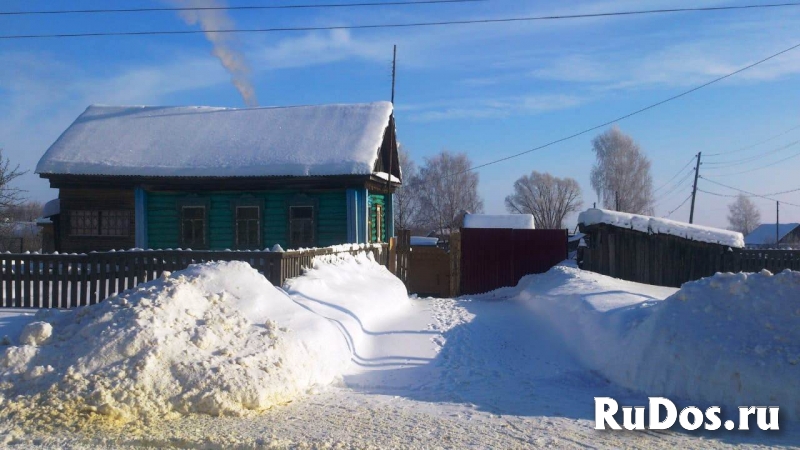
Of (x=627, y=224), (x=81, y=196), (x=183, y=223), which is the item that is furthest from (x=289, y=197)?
(x=627, y=224)

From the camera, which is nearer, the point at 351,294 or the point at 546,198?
the point at 351,294

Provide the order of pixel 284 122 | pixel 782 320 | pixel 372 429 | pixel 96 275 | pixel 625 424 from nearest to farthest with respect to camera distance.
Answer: pixel 372 429 → pixel 625 424 → pixel 782 320 → pixel 96 275 → pixel 284 122

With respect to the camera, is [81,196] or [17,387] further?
[81,196]

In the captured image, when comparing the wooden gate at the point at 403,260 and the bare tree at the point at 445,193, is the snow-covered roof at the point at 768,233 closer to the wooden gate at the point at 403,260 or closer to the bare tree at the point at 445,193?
the bare tree at the point at 445,193

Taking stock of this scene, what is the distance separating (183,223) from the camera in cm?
2094

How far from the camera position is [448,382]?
859 cm

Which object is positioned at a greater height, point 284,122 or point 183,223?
point 284,122

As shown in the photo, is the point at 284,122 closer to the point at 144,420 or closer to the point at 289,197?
the point at 289,197

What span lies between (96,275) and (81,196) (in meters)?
9.93

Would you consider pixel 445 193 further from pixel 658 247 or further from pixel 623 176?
pixel 658 247

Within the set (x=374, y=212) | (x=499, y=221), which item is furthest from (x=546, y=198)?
(x=374, y=212)

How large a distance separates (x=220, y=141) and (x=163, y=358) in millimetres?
15614

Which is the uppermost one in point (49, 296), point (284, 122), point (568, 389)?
point (284, 122)

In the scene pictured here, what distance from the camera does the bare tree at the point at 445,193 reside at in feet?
239
